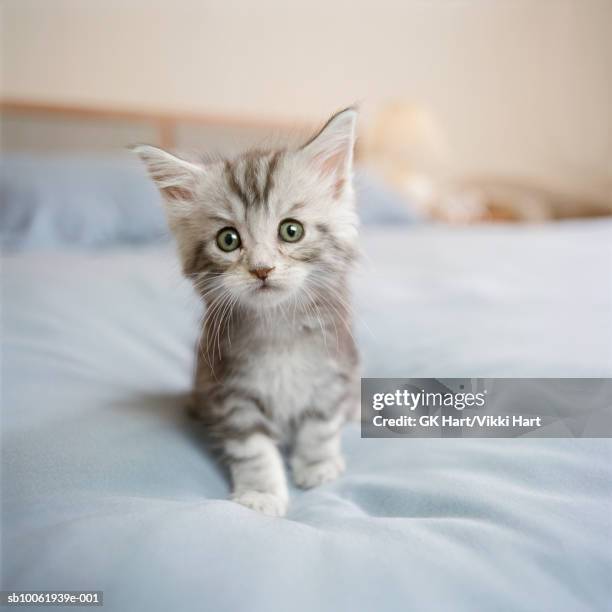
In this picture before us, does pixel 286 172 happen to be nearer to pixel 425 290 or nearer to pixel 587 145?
pixel 425 290

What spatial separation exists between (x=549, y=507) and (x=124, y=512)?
47 cm

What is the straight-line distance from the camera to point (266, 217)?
782mm

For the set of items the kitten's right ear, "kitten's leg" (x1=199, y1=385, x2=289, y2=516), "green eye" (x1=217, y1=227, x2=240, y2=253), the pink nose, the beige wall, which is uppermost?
the beige wall

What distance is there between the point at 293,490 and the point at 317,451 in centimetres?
7

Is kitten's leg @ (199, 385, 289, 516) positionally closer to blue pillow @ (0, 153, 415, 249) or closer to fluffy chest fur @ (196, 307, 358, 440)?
fluffy chest fur @ (196, 307, 358, 440)

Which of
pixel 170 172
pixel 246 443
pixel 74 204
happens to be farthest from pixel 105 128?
pixel 246 443

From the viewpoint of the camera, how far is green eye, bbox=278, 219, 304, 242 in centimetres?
79

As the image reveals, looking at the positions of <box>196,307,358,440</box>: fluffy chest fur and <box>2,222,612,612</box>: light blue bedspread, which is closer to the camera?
<box>2,222,612,612</box>: light blue bedspread

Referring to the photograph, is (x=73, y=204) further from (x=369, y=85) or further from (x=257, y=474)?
(x=369, y=85)

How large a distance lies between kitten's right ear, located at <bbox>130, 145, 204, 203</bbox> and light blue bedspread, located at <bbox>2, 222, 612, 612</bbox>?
1.21 ft

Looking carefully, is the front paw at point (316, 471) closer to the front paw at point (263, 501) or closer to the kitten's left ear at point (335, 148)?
the front paw at point (263, 501)

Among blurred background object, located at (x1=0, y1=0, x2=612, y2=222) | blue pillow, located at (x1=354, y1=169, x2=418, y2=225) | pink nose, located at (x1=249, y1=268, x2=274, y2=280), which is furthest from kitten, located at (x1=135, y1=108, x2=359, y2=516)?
blue pillow, located at (x1=354, y1=169, x2=418, y2=225)

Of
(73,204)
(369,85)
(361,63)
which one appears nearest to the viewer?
(73,204)

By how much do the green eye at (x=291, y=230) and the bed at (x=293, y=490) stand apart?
1.19 ft
